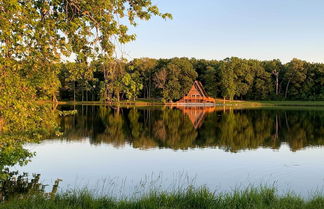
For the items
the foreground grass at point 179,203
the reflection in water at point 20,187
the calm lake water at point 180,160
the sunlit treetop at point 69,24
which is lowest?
the calm lake water at point 180,160

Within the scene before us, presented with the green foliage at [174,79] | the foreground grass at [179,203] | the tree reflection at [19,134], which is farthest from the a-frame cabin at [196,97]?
the foreground grass at [179,203]

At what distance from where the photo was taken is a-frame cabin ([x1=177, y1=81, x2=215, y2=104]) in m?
86.7

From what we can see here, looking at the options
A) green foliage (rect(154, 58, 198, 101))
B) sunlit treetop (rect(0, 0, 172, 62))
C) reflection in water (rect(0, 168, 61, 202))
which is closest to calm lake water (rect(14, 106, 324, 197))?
reflection in water (rect(0, 168, 61, 202))

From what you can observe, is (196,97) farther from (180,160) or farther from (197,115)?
(180,160)

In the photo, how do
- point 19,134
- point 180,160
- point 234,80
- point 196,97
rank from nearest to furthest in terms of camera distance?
point 19,134, point 180,160, point 196,97, point 234,80

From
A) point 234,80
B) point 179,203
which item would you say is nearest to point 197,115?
point 179,203

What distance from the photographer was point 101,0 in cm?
599

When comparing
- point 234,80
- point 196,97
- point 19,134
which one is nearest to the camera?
point 19,134

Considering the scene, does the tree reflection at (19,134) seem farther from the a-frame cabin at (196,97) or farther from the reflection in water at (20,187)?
the a-frame cabin at (196,97)

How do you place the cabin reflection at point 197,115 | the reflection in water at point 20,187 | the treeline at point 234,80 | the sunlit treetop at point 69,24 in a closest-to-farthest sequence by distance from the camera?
1. the sunlit treetop at point 69,24
2. the reflection in water at point 20,187
3. the cabin reflection at point 197,115
4. the treeline at point 234,80

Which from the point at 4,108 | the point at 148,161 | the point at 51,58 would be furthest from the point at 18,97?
the point at 148,161

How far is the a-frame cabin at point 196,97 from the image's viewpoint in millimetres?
86650

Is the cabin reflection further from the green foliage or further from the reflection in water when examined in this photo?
the green foliage

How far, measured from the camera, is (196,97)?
289 ft
